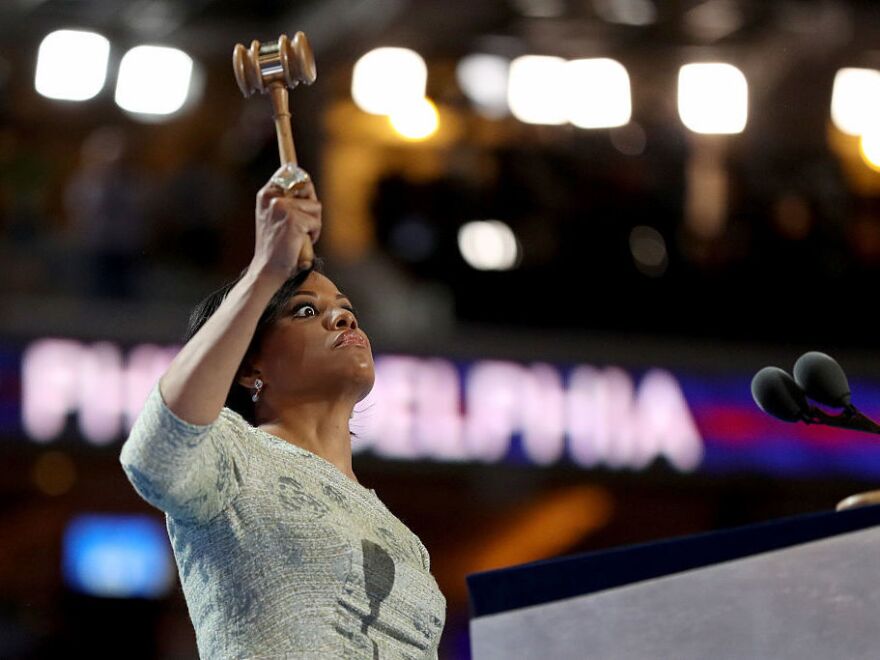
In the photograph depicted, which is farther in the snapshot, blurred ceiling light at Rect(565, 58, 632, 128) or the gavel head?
blurred ceiling light at Rect(565, 58, 632, 128)

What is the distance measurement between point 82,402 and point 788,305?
3170 mm

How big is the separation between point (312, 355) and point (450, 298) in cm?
560

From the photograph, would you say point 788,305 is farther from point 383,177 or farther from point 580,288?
point 383,177

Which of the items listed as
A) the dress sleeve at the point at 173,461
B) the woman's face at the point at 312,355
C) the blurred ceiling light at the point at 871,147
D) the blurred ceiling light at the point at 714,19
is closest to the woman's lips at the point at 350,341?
the woman's face at the point at 312,355

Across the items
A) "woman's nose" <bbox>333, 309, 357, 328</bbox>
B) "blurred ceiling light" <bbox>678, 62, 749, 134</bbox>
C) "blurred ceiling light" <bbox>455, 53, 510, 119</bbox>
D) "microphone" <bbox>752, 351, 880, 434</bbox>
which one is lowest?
"blurred ceiling light" <bbox>678, 62, 749, 134</bbox>

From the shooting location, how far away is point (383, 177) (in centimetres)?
777

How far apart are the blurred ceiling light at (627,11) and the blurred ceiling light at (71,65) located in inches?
101

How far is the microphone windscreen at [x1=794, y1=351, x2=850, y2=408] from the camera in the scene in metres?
2.22

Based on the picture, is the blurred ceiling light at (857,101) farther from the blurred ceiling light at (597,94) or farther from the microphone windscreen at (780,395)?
the microphone windscreen at (780,395)

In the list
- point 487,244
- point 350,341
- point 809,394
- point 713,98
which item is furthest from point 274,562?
point 713,98

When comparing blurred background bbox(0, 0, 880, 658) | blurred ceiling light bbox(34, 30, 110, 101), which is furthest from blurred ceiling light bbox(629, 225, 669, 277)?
blurred ceiling light bbox(34, 30, 110, 101)

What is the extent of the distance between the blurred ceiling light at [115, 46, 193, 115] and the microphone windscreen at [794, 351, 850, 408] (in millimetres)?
6559

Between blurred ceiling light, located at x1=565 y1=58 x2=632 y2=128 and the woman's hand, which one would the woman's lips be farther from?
blurred ceiling light, located at x1=565 y1=58 x2=632 y2=128

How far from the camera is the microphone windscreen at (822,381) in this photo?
2217 millimetres
